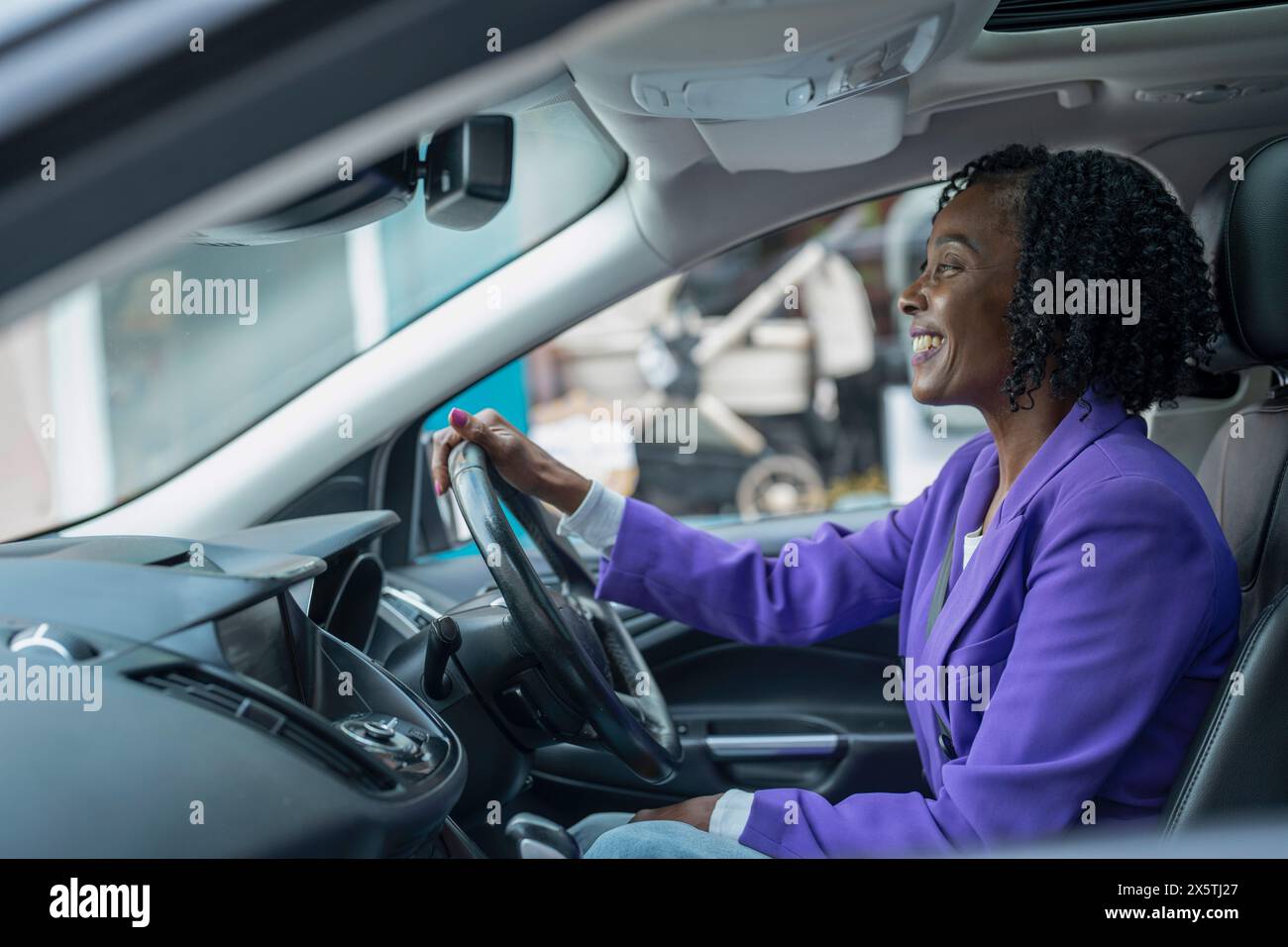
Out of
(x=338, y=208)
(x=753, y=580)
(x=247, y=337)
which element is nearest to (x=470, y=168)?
(x=338, y=208)

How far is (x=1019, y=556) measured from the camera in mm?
1286

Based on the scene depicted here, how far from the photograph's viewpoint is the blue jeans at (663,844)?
45.1 inches

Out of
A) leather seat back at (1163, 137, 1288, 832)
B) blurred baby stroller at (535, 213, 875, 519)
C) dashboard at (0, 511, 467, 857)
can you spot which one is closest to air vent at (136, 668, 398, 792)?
dashboard at (0, 511, 467, 857)

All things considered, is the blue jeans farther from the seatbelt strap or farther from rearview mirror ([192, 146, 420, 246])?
rearview mirror ([192, 146, 420, 246])

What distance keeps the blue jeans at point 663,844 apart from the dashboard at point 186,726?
0.21 metres

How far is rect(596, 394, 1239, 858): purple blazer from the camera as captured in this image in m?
1.13

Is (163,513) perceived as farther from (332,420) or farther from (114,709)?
(114,709)

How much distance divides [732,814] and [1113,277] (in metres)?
0.75

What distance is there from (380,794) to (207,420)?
1.12 m

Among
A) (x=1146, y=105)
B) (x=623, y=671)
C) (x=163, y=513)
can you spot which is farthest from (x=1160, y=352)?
(x=163, y=513)

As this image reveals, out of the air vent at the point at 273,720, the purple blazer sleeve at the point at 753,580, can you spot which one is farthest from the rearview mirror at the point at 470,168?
the purple blazer sleeve at the point at 753,580

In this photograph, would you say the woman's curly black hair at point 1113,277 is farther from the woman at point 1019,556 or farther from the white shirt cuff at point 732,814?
the white shirt cuff at point 732,814

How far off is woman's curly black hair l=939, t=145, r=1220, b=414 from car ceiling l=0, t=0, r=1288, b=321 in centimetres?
26

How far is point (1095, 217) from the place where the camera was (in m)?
1.36
